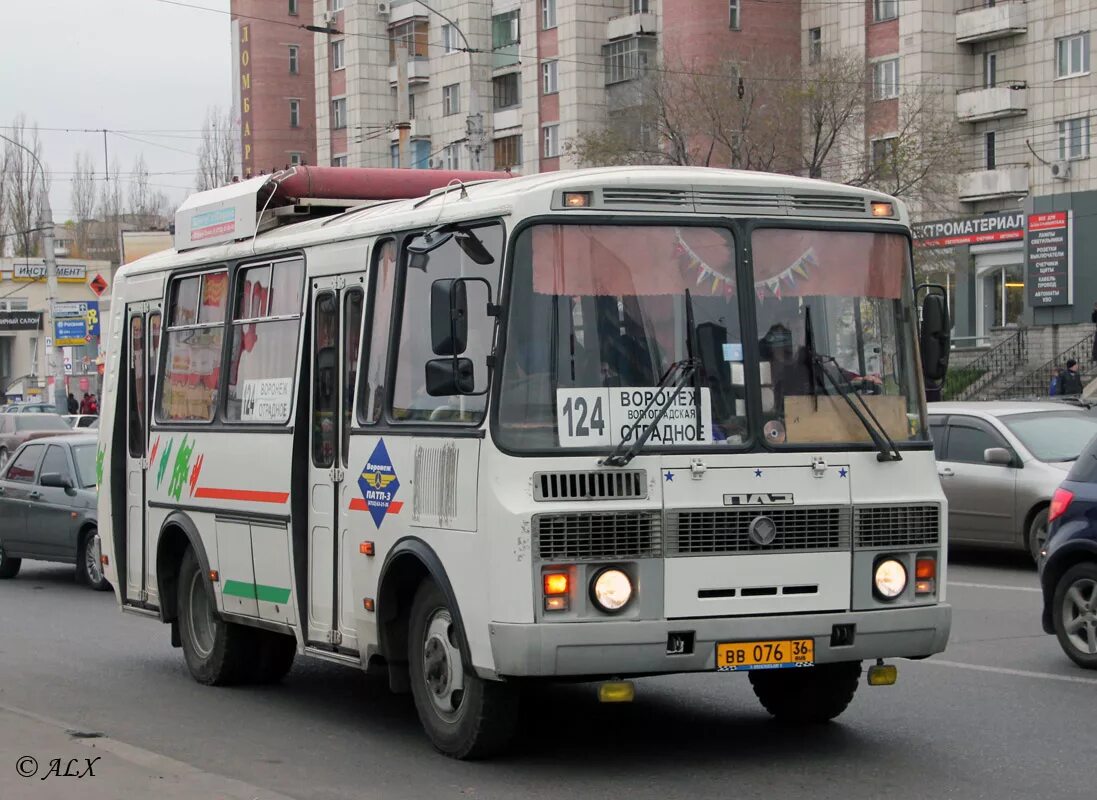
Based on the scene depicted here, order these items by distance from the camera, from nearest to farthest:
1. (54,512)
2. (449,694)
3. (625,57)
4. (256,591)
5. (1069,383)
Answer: (449,694), (256,591), (54,512), (1069,383), (625,57)

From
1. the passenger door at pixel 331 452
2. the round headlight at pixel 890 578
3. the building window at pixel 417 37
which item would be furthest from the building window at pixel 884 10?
the round headlight at pixel 890 578

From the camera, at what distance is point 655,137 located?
4994 cm

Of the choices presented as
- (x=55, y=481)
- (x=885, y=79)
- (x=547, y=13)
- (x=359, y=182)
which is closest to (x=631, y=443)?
(x=359, y=182)

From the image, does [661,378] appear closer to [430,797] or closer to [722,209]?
[722,209]

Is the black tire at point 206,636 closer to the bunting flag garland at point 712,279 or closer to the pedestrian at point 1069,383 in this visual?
the bunting flag garland at point 712,279

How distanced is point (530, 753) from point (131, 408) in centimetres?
514

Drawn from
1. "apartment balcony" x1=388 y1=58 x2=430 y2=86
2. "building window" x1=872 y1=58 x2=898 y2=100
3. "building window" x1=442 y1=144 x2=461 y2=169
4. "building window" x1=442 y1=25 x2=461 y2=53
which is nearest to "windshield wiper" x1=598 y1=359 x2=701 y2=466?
"building window" x1=872 y1=58 x2=898 y2=100

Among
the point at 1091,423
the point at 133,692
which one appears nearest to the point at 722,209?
the point at 133,692

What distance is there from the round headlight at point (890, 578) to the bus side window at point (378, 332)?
104 inches

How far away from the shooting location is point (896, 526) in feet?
27.2

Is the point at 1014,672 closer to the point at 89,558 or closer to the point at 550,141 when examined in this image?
the point at 89,558

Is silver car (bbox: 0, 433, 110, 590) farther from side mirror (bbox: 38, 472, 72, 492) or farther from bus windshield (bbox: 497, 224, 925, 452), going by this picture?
bus windshield (bbox: 497, 224, 925, 452)

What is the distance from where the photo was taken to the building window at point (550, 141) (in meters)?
65.9

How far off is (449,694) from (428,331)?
175 cm
